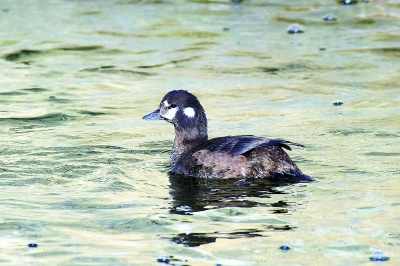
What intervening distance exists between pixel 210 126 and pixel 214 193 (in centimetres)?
320

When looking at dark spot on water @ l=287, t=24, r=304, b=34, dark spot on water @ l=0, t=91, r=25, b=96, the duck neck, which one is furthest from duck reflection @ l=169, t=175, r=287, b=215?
dark spot on water @ l=287, t=24, r=304, b=34

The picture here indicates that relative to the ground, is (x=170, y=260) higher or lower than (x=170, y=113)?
lower

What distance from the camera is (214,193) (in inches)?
347

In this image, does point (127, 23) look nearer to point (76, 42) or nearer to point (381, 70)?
point (76, 42)

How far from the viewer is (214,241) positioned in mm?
6973

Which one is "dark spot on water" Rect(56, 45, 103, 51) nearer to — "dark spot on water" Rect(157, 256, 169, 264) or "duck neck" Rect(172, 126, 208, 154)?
"duck neck" Rect(172, 126, 208, 154)

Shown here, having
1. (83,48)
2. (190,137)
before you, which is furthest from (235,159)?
(83,48)

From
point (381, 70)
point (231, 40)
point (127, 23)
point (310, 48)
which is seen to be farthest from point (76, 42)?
point (381, 70)

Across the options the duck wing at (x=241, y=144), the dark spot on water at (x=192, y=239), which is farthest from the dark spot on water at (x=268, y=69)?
the dark spot on water at (x=192, y=239)

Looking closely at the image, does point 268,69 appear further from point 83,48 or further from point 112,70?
point 83,48

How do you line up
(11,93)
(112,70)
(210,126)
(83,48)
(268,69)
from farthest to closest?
(83,48) < (112,70) < (268,69) < (11,93) < (210,126)

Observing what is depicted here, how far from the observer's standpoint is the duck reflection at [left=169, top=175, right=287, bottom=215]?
820 centimetres

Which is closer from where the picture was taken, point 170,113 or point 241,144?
point 241,144

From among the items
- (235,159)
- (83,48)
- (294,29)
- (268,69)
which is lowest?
(235,159)
